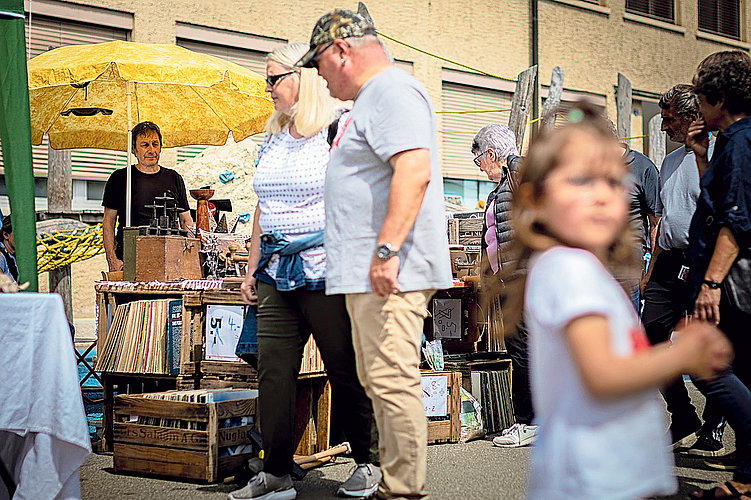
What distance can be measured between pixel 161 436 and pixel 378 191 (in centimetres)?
202

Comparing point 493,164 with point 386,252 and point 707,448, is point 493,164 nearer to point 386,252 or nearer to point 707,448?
point 707,448

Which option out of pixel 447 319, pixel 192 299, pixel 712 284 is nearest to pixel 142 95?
pixel 192 299

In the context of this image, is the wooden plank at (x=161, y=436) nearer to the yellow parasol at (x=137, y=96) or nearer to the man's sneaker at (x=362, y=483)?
the man's sneaker at (x=362, y=483)

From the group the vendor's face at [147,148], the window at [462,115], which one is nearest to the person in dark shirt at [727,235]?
the vendor's face at [147,148]

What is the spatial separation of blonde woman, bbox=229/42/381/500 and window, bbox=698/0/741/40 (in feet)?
57.4

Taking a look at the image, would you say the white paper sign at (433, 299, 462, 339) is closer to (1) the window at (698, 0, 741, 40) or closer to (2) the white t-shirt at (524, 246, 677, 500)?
(2) the white t-shirt at (524, 246, 677, 500)

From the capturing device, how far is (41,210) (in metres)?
11.1

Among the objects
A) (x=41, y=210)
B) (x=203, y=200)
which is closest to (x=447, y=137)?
(x=41, y=210)

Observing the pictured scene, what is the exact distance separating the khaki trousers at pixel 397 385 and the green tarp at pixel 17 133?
1.63 m

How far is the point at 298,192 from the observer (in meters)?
3.86

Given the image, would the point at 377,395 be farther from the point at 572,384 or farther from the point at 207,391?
the point at 207,391

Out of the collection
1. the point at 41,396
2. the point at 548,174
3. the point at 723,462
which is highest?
the point at 548,174

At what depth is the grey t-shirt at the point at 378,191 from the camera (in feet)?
10.2

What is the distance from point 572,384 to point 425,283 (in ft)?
4.63
